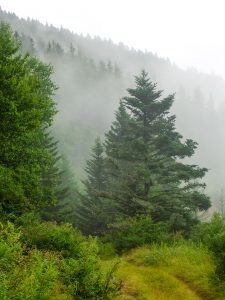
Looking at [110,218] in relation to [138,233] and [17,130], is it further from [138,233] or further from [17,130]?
[17,130]

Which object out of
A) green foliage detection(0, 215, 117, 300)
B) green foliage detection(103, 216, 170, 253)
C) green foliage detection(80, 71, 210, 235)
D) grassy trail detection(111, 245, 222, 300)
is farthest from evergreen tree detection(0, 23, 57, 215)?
green foliage detection(0, 215, 117, 300)

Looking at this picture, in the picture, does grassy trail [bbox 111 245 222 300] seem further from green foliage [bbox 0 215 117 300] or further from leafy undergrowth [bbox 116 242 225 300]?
green foliage [bbox 0 215 117 300]

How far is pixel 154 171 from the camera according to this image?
2636cm

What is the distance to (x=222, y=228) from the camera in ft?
48.4

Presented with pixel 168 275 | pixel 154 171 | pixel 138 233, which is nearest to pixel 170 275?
pixel 168 275

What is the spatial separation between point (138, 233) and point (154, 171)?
635cm

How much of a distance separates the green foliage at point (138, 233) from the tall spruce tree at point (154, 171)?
198 cm

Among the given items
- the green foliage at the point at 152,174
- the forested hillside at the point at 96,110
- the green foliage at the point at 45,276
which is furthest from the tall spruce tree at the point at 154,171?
the forested hillside at the point at 96,110

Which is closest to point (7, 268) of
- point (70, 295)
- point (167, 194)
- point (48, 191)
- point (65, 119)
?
point (70, 295)

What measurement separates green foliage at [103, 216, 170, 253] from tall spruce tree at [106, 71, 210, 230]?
6.50 ft

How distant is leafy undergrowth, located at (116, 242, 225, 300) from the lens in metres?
13.1

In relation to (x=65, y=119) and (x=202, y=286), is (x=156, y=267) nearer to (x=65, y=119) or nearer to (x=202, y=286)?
(x=202, y=286)

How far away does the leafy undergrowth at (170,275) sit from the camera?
13109mm

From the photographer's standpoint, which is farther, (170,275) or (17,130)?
(17,130)
